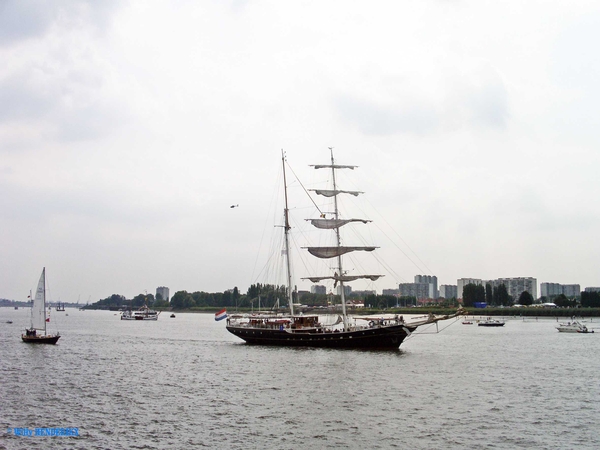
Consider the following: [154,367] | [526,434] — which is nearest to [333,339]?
[154,367]

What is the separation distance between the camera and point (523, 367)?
64.4 meters

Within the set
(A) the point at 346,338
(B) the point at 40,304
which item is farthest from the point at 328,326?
(B) the point at 40,304

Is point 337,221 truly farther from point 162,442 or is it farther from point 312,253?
point 162,442

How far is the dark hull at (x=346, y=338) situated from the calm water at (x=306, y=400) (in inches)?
168

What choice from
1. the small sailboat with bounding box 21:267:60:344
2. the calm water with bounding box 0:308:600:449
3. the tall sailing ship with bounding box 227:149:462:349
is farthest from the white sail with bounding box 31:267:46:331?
the tall sailing ship with bounding box 227:149:462:349

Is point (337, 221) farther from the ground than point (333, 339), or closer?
farther from the ground

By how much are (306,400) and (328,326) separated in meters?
45.0

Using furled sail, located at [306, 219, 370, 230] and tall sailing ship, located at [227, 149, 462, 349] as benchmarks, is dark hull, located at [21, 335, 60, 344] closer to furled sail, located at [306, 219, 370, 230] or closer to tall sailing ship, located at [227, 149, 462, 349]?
tall sailing ship, located at [227, 149, 462, 349]

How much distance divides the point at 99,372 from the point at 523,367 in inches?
1779

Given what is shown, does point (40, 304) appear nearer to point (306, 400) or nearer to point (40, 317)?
point (40, 317)

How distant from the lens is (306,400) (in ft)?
148

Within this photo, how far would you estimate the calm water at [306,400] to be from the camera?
112 ft

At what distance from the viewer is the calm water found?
112 feet

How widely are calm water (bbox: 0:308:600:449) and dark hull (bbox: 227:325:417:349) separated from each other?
426cm
